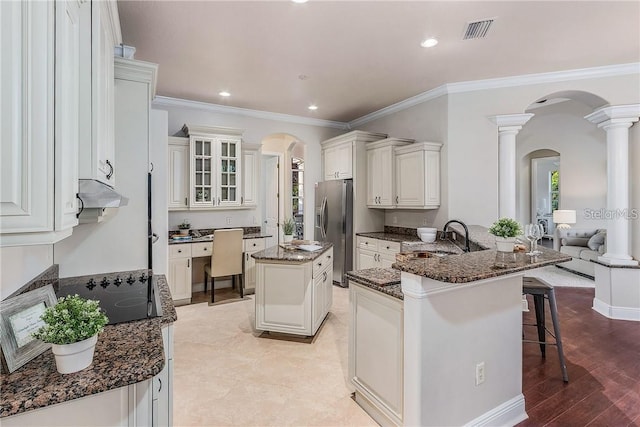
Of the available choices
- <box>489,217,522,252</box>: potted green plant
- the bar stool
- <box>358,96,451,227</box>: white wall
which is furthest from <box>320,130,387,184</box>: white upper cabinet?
<box>489,217,522,252</box>: potted green plant

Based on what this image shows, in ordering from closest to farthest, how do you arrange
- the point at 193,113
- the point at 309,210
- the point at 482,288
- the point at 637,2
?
the point at 482,288
the point at 637,2
the point at 193,113
the point at 309,210

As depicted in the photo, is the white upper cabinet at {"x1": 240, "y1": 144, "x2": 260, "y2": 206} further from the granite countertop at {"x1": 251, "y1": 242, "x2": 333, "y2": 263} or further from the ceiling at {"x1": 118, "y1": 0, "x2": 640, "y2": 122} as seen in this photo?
the granite countertop at {"x1": 251, "y1": 242, "x2": 333, "y2": 263}

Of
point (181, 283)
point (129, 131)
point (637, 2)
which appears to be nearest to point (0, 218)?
point (129, 131)

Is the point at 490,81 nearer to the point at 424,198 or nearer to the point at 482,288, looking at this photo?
the point at 424,198

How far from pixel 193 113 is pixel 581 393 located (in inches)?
209

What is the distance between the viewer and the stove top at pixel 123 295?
147 centimetres

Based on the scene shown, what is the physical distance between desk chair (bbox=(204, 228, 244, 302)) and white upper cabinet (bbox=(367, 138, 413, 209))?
2.14 meters

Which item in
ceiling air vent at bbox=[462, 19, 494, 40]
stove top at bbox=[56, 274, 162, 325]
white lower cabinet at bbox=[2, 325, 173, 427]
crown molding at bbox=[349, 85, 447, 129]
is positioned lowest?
white lower cabinet at bbox=[2, 325, 173, 427]

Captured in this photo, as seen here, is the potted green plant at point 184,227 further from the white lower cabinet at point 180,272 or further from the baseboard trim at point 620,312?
the baseboard trim at point 620,312

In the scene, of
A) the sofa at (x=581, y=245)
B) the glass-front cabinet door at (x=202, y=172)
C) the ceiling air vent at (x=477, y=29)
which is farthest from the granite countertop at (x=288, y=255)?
the sofa at (x=581, y=245)

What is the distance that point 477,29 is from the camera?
2764 mm

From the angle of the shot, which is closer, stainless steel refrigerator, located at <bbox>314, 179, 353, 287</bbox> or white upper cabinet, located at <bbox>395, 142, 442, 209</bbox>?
white upper cabinet, located at <bbox>395, 142, 442, 209</bbox>

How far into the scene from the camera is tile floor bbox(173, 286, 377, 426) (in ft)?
6.63

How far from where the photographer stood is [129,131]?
2238 mm
